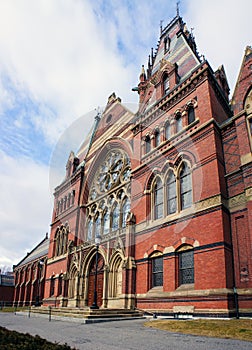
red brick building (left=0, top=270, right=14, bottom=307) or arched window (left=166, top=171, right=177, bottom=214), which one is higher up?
arched window (left=166, top=171, right=177, bottom=214)

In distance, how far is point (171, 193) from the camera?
18391mm

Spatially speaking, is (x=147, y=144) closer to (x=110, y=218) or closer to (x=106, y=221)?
(x=110, y=218)

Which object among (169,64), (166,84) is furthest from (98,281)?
(169,64)

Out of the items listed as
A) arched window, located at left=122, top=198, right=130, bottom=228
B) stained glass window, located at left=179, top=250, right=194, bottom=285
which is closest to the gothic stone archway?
arched window, located at left=122, top=198, right=130, bottom=228

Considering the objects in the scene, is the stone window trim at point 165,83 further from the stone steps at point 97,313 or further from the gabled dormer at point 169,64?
the stone steps at point 97,313

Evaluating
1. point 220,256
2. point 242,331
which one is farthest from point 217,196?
point 242,331

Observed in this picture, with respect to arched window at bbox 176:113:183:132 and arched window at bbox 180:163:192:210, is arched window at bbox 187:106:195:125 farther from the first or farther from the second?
arched window at bbox 180:163:192:210

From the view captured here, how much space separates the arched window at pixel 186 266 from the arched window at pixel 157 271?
162cm

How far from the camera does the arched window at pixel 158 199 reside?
18953mm

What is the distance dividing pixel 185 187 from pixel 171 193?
1310 mm

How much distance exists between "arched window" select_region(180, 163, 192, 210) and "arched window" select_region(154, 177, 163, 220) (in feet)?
6.62

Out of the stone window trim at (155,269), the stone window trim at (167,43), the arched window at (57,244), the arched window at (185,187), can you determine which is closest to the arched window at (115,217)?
the stone window trim at (155,269)

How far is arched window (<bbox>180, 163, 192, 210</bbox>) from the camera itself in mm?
16906

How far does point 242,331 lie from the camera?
29.1 feet
